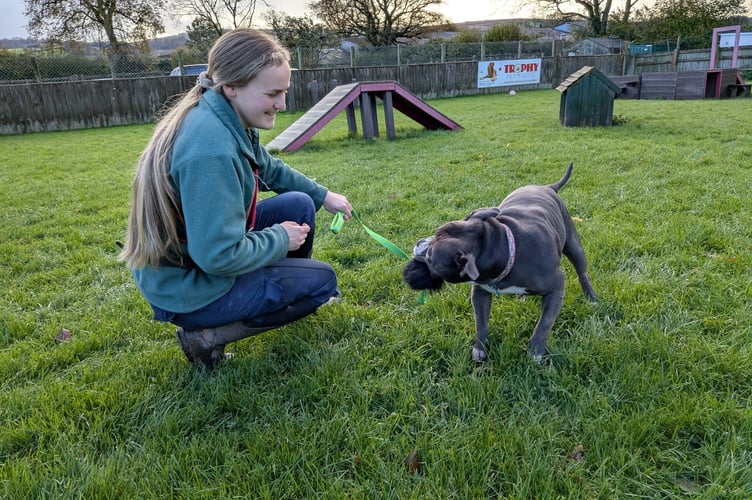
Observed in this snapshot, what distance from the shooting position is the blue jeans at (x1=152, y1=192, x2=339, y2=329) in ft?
7.79

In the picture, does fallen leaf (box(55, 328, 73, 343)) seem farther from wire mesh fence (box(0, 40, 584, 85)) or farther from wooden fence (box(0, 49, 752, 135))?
wire mesh fence (box(0, 40, 584, 85))

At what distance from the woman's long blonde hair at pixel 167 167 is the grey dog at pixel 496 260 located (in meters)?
1.14

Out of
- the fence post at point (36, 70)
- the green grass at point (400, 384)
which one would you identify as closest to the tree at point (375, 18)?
the fence post at point (36, 70)

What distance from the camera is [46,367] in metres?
2.64

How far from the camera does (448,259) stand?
2240 millimetres

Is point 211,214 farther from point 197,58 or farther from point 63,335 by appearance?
point 197,58

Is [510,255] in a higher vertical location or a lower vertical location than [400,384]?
higher

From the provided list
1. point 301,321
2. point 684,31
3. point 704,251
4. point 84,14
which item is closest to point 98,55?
point 84,14

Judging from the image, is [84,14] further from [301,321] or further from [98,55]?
[301,321]

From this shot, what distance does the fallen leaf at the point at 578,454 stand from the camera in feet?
→ 6.30

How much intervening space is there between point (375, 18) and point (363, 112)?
2684cm

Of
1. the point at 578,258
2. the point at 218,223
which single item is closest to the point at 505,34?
the point at 578,258

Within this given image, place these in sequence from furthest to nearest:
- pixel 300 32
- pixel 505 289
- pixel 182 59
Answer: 1. pixel 300 32
2. pixel 182 59
3. pixel 505 289

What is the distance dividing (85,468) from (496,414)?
1.74 meters
